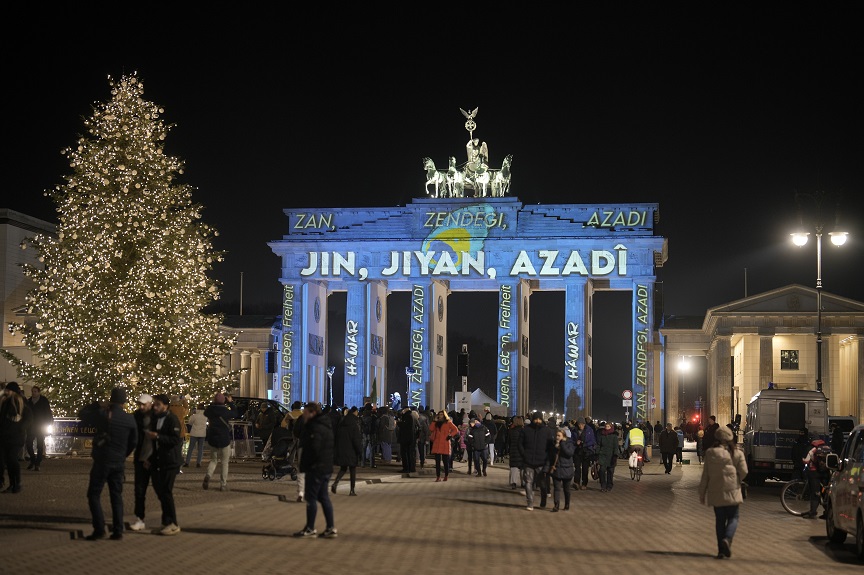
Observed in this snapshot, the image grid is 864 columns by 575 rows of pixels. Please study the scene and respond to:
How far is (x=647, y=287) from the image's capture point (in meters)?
77.1

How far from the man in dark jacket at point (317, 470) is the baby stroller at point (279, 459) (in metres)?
10.1

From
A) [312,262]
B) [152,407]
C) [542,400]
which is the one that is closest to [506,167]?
[312,262]

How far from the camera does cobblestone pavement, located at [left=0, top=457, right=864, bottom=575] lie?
45.2ft

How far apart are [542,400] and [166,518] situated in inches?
5991

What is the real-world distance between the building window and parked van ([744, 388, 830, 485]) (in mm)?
49718

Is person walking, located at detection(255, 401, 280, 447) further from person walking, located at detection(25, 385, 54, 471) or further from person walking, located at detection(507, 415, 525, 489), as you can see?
person walking, located at detection(507, 415, 525, 489)

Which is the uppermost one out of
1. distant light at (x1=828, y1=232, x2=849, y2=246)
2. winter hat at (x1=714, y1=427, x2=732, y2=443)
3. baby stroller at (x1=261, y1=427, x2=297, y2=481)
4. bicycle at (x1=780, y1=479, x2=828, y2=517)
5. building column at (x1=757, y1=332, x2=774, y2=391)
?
distant light at (x1=828, y1=232, x2=849, y2=246)

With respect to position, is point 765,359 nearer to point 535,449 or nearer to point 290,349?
point 290,349

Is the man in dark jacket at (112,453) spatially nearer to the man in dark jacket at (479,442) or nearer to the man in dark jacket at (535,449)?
the man in dark jacket at (535,449)

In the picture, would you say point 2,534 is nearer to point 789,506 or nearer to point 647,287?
point 789,506

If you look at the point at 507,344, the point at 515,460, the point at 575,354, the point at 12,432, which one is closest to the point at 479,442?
the point at 515,460

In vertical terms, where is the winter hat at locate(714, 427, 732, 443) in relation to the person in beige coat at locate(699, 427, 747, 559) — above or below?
above

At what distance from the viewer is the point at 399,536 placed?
56.4ft

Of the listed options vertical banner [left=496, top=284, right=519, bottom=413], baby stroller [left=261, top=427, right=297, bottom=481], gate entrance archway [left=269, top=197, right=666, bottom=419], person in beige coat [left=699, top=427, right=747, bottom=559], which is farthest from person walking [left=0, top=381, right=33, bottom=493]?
vertical banner [left=496, top=284, right=519, bottom=413]
